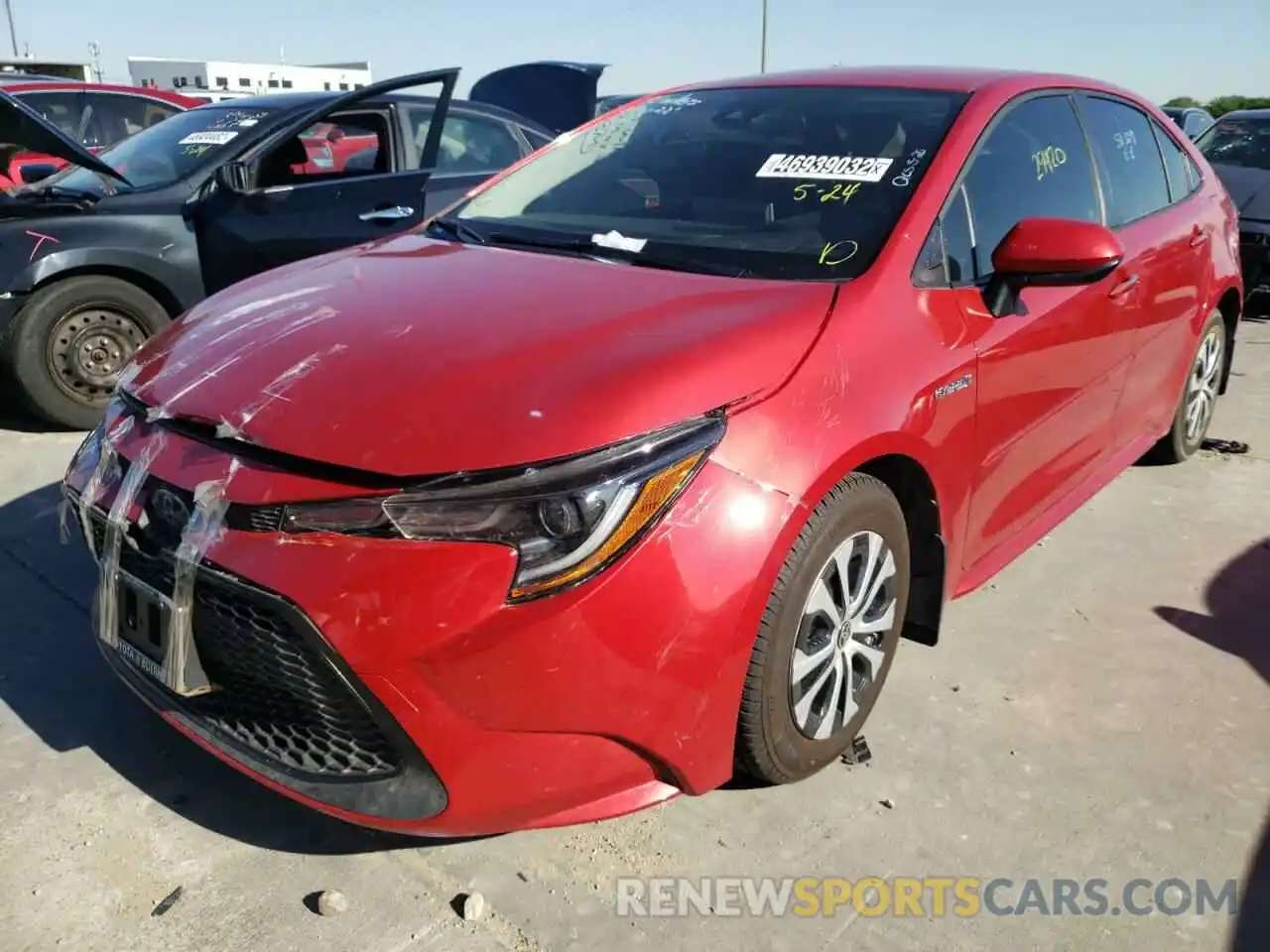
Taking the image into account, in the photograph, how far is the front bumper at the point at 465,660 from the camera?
1774mm

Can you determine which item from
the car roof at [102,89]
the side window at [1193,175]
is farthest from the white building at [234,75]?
the side window at [1193,175]

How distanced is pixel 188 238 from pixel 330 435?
357cm

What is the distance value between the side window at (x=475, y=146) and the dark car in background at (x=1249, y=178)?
4.51 m

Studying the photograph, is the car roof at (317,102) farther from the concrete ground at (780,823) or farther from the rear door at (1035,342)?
the rear door at (1035,342)

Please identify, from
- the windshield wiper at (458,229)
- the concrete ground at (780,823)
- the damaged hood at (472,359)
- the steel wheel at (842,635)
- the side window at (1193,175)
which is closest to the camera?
the damaged hood at (472,359)

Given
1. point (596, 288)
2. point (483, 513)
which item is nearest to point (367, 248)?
point (596, 288)

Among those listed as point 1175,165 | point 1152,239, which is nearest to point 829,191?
point 1152,239

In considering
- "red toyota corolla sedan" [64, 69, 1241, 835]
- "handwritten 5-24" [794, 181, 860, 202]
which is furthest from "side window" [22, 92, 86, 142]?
"handwritten 5-24" [794, 181, 860, 202]

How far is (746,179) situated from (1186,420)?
2648mm

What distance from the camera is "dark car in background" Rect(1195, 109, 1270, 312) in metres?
7.53

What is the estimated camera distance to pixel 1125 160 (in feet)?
11.9

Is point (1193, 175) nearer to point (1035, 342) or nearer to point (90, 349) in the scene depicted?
point (1035, 342)

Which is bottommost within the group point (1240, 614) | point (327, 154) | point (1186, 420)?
point (1240, 614)

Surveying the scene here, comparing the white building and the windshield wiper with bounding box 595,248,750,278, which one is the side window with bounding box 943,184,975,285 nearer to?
the windshield wiper with bounding box 595,248,750,278
